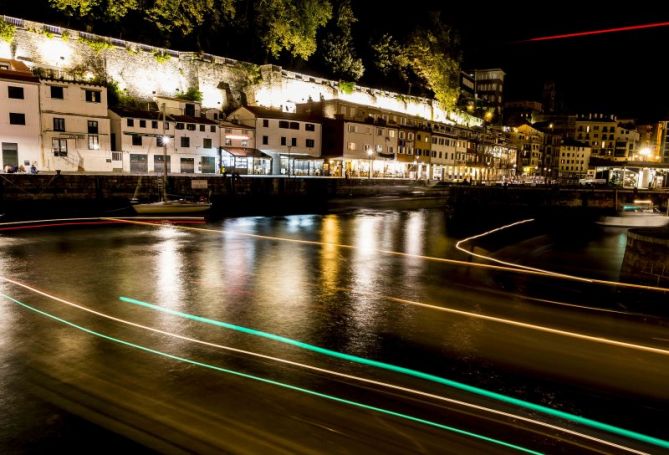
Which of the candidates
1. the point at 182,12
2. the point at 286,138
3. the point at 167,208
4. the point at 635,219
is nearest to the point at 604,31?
the point at 167,208

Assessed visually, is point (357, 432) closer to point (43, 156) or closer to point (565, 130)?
point (43, 156)

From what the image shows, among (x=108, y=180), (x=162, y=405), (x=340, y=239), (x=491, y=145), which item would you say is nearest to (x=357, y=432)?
(x=162, y=405)

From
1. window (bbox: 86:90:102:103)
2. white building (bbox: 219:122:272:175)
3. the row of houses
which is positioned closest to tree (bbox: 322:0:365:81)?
the row of houses

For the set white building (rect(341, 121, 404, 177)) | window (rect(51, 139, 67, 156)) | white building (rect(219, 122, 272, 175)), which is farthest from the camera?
white building (rect(341, 121, 404, 177))

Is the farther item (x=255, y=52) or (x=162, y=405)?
(x=255, y=52)

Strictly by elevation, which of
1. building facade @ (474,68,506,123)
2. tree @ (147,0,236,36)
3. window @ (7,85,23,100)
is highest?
building facade @ (474,68,506,123)

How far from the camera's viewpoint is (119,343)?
855 cm

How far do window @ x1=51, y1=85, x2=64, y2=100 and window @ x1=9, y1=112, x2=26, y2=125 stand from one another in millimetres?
3364

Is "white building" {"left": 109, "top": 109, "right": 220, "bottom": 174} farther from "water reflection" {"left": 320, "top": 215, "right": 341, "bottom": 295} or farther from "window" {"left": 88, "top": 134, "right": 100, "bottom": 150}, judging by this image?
"water reflection" {"left": 320, "top": 215, "right": 341, "bottom": 295}

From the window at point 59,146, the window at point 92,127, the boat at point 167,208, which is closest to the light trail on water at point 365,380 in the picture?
the boat at point 167,208

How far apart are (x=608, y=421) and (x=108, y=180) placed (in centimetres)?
3718

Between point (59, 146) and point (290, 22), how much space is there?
1549 inches

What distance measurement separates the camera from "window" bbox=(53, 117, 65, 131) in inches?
1617

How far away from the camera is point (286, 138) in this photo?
A: 58.2 m
